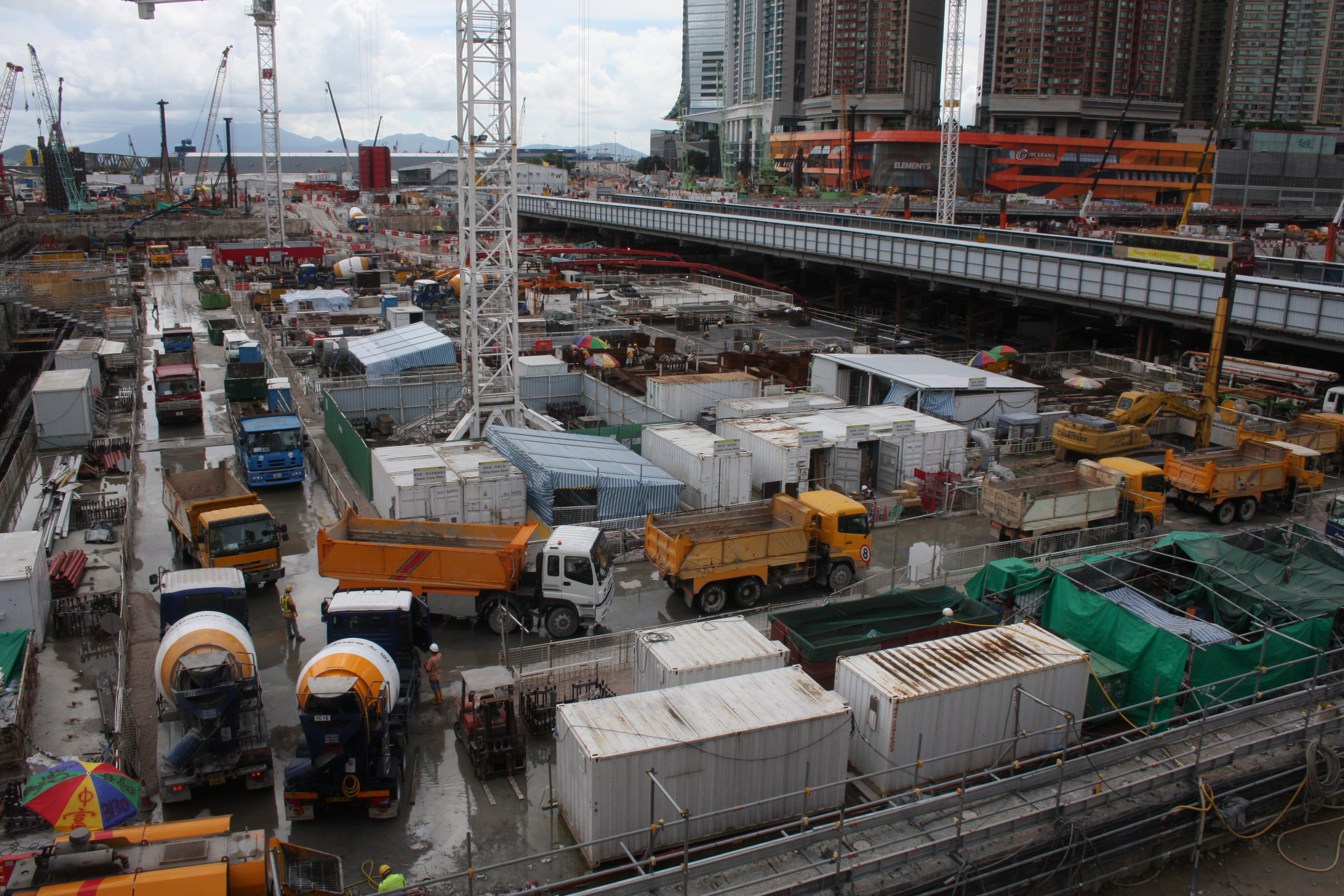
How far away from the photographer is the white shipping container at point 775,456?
2578 cm

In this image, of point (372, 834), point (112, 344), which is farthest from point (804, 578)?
point (112, 344)

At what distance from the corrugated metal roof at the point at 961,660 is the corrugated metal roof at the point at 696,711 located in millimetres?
967

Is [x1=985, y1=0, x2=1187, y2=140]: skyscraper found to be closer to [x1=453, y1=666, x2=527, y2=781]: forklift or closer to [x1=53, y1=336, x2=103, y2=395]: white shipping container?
[x1=53, y1=336, x2=103, y2=395]: white shipping container

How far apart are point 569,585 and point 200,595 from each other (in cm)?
632

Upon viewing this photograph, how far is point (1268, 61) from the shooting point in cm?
17312

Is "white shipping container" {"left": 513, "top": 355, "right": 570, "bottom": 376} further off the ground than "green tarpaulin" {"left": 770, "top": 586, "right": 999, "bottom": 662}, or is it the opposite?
→ "white shipping container" {"left": 513, "top": 355, "right": 570, "bottom": 376}

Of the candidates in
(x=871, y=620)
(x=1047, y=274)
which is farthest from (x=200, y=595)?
(x=1047, y=274)

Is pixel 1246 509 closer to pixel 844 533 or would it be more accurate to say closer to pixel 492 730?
pixel 844 533

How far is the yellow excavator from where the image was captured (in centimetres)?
2808

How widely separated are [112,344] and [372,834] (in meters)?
38.2

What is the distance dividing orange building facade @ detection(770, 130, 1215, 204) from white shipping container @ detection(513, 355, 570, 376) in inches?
4026

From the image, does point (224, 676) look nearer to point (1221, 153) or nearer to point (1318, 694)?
point (1318, 694)

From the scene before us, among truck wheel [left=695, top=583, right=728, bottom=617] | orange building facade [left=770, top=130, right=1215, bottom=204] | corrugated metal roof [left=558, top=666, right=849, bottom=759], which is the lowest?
truck wheel [left=695, top=583, right=728, bottom=617]

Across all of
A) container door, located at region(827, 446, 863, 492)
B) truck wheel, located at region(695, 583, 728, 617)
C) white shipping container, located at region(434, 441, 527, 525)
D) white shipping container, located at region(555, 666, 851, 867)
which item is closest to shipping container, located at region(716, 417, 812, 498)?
container door, located at region(827, 446, 863, 492)
